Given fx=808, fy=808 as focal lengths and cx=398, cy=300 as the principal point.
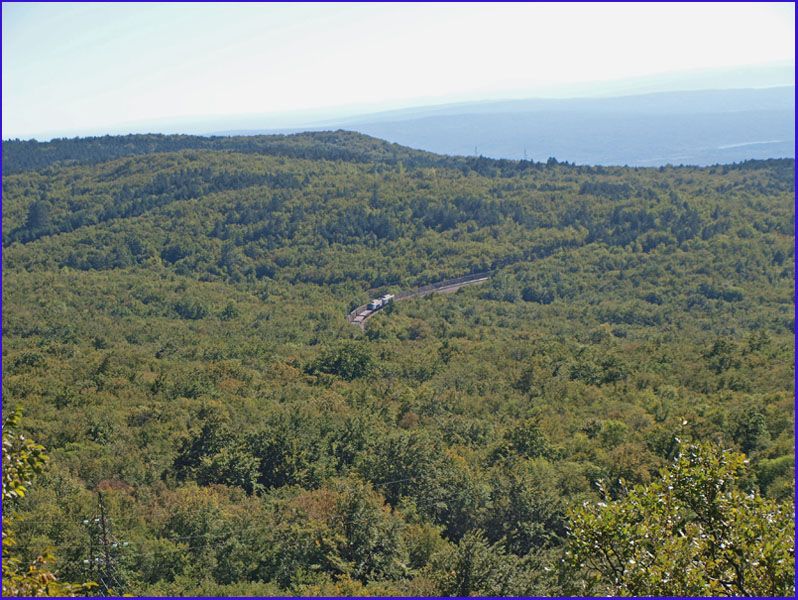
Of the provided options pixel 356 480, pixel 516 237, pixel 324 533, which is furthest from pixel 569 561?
pixel 516 237

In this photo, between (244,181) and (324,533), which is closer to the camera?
(324,533)

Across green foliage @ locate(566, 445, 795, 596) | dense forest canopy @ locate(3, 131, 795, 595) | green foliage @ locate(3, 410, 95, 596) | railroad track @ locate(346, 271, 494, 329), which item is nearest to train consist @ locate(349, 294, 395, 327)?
railroad track @ locate(346, 271, 494, 329)

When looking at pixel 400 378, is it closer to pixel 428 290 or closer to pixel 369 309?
pixel 369 309

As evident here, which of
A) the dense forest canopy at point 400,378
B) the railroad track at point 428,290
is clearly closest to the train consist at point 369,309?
the railroad track at point 428,290

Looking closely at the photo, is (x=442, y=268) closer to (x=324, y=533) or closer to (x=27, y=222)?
(x=27, y=222)

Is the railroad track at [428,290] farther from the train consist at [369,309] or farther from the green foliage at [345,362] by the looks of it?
the green foliage at [345,362]

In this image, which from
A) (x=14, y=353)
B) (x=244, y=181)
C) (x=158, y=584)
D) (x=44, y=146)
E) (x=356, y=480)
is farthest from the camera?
(x=44, y=146)

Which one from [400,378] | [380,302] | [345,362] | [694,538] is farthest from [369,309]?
[694,538]
